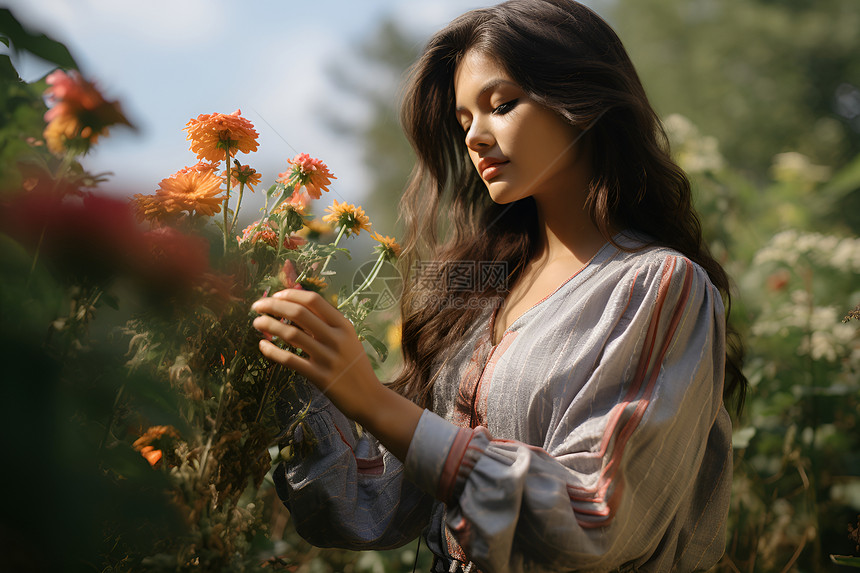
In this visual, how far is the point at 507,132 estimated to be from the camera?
1071 mm

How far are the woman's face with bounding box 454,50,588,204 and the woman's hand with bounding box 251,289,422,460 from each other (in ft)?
1.39

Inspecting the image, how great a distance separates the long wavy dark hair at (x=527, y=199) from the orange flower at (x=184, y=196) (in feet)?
1.52

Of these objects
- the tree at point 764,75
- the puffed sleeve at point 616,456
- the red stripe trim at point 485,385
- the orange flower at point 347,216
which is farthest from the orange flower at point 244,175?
the tree at point 764,75

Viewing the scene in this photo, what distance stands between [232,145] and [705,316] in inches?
27.0

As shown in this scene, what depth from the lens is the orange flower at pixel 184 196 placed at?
27.9 inches

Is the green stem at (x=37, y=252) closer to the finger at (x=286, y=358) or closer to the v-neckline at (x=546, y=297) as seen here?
Result: the finger at (x=286, y=358)

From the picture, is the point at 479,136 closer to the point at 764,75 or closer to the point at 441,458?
the point at 441,458

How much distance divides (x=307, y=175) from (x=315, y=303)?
0.20 m

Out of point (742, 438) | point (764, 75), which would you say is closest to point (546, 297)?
point (742, 438)

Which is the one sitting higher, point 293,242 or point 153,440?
point 293,242

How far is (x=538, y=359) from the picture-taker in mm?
1013

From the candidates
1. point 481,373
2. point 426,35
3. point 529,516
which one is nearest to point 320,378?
point 529,516

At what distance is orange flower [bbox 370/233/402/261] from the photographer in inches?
38.0

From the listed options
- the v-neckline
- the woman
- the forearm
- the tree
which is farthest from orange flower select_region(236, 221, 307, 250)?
the tree
